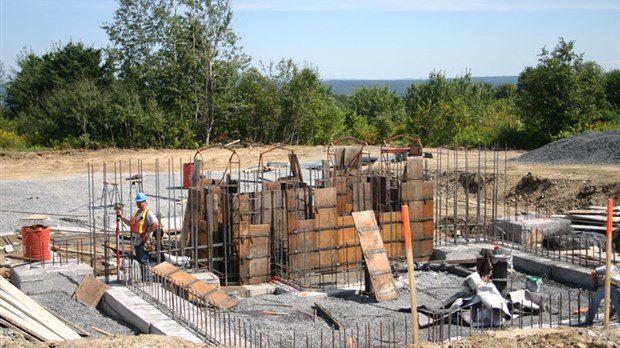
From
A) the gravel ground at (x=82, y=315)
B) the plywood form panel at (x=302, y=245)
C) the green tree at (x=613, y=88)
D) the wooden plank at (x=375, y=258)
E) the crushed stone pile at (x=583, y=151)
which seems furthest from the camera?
the green tree at (x=613, y=88)

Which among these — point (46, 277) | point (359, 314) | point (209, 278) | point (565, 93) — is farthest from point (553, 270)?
point (565, 93)

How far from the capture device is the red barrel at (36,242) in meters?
11.5

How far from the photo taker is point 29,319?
8.76m

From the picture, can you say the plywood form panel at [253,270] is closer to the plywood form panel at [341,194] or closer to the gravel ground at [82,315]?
the plywood form panel at [341,194]

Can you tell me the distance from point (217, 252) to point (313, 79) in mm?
24284

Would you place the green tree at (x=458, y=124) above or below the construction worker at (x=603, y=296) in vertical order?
above

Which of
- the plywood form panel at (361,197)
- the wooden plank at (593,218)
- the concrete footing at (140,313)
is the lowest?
the concrete footing at (140,313)

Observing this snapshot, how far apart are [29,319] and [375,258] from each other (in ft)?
16.8

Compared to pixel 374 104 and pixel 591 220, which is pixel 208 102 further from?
pixel 591 220

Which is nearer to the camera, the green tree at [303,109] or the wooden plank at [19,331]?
the wooden plank at [19,331]

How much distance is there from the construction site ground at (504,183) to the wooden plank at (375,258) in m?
0.31

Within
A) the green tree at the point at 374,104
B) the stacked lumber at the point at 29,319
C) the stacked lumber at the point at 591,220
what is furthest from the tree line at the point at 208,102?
the stacked lumber at the point at 29,319

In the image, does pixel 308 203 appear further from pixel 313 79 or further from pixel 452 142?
pixel 313 79

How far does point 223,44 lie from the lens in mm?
35438
